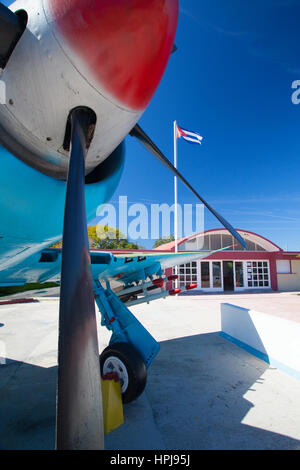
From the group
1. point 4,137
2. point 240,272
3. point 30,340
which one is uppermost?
point 4,137

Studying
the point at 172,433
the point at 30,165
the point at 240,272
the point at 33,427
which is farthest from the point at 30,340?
the point at 240,272

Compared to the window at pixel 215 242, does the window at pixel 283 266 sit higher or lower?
lower

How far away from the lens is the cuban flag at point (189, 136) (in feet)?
49.7

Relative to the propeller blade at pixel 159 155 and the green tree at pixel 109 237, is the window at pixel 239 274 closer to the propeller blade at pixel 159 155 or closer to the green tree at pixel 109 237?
the propeller blade at pixel 159 155

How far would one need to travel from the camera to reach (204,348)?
206 inches

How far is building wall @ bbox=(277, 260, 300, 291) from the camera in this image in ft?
68.6

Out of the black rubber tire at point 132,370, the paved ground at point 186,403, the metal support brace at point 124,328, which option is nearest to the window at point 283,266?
the paved ground at point 186,403

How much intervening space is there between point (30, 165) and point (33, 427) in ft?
8.92

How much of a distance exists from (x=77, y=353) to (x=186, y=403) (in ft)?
8.99

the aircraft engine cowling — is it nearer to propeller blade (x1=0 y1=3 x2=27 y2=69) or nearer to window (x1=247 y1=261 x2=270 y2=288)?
propeller blade (x1=0 y1=3 x2=27 y2=69)

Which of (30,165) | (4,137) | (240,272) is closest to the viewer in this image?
(4,137)

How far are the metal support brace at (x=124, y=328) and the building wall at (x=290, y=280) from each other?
20912 millimetres

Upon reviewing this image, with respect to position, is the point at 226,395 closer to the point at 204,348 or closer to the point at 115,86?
the point at 204,348

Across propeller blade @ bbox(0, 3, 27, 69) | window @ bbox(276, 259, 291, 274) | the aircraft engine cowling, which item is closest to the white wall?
the aircraft engine cowling
